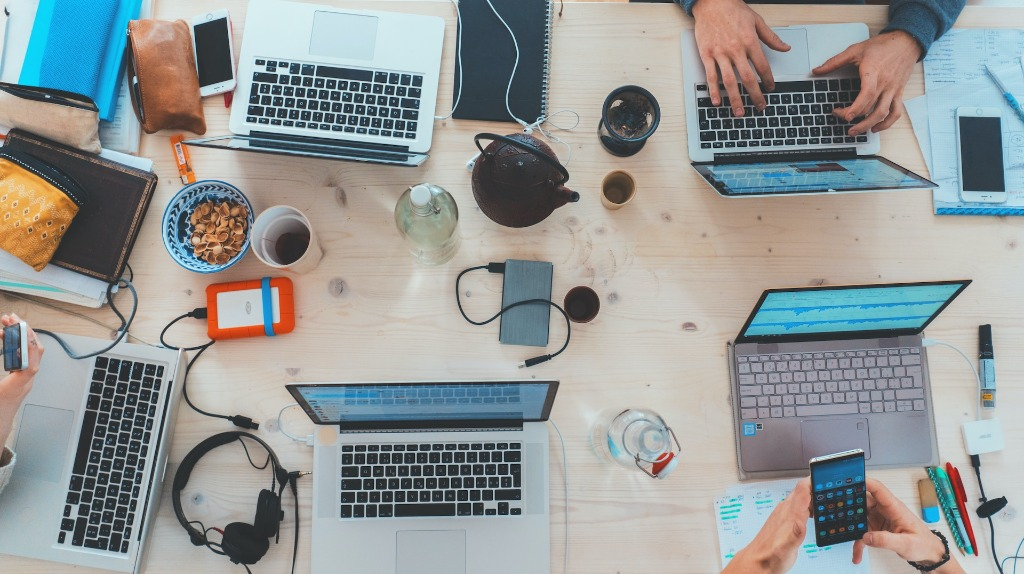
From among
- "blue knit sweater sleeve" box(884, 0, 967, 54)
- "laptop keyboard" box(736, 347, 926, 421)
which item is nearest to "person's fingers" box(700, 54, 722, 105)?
"blue knit sweater sleeve" box(884, 0, 967, 54)

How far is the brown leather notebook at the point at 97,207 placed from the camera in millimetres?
1017

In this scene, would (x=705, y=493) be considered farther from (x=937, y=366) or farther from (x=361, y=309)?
(x=361, y=309)

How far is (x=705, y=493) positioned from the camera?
1030 millimetres

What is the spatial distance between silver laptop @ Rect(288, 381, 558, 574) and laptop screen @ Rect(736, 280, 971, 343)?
1.37ft

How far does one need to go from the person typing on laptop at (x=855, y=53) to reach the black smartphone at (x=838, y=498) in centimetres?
59

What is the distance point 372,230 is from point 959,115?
114 cm

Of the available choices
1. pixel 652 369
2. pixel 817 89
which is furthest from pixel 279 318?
pixel 817 89

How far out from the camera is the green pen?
3.36 ft

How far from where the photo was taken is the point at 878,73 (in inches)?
41.0

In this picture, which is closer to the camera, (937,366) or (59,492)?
(59,492)

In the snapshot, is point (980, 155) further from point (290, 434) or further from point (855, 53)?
point (290, 434)

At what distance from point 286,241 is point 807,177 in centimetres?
94

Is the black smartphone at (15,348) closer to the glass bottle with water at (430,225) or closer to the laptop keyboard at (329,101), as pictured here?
the laptop keyboard at (329,101)

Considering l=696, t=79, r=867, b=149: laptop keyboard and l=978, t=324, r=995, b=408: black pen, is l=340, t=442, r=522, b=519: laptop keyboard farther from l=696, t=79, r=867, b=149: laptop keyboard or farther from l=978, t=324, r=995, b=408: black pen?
l=978, t=324, r=995, b=408: black pen
